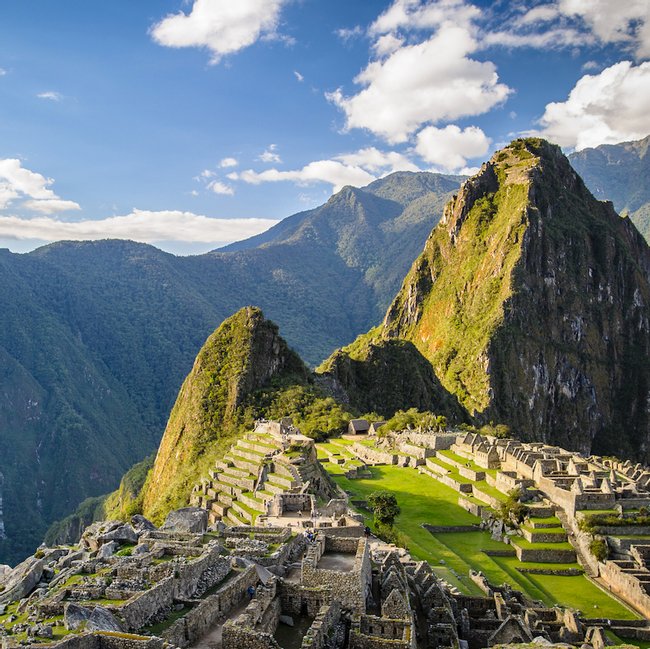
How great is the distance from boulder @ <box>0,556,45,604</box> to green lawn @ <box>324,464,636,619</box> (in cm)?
1604

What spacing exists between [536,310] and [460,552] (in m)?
133

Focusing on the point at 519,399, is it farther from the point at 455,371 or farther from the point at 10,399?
the point at 10,399

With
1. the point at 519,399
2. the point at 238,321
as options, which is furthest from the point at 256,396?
the point at 519,399

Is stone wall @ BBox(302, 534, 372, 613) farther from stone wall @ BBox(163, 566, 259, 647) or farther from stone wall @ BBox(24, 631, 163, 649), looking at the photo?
stone wall @ BBox(24, 631, 163, 649)

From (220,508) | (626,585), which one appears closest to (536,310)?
(626,585)

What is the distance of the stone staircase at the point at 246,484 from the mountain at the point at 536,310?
311 feet

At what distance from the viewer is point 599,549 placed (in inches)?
1495

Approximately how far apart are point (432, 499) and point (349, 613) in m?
34.3

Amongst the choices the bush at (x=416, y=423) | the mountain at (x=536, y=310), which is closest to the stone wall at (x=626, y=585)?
the bush at (x=416, y=423)

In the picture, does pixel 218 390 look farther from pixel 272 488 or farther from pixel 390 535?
pixel 390 535

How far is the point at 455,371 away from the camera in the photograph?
154 m

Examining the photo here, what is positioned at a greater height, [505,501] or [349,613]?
[349,613]

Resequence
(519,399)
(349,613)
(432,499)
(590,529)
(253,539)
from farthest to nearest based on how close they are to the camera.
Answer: (519,399)
(432,499)
(590,529)
(253,539)
(349,613)

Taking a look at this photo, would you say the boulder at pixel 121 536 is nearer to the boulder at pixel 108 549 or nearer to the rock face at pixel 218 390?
the boulder at pixel 108 549
